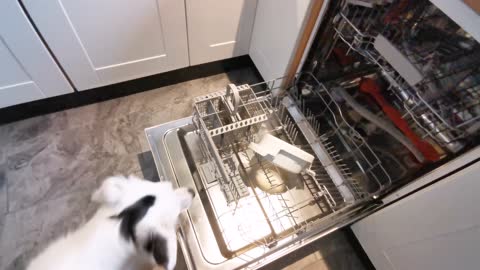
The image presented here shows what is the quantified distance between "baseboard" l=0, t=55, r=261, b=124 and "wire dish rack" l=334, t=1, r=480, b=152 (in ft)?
2.64

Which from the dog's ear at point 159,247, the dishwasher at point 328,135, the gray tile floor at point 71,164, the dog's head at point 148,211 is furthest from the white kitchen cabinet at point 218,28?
the dog's ear at point 159,247

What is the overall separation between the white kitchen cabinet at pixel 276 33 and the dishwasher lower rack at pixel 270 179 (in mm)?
249

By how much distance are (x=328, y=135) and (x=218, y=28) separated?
2.28ft

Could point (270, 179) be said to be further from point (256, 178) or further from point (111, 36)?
point (111, 36)

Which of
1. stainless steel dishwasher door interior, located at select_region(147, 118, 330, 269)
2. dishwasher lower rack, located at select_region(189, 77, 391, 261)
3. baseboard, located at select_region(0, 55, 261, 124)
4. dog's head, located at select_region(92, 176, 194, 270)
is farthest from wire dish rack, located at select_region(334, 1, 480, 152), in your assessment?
baseboard, located at select_region(0, 55, 261, 124)

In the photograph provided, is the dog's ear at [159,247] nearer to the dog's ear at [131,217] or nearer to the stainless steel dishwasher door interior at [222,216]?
the dog's ear at [131,217]

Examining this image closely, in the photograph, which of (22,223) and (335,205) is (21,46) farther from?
(335,205)

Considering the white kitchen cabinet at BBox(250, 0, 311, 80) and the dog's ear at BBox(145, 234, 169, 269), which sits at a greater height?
the white kitchen cabinet at BBox(250, 0, 311, 80)

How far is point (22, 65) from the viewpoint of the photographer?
41.8 inches

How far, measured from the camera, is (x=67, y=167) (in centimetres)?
119

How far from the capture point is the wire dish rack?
69 centimetres

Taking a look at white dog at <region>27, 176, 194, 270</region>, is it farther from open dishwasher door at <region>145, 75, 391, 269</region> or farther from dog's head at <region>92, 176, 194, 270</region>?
open dishwasher door at <region>145, 75, 391, 269</region>

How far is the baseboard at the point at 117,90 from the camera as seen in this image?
1264mm

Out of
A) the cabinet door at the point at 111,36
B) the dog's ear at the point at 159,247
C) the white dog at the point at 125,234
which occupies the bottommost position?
the dog's ear at the point at 159,247
